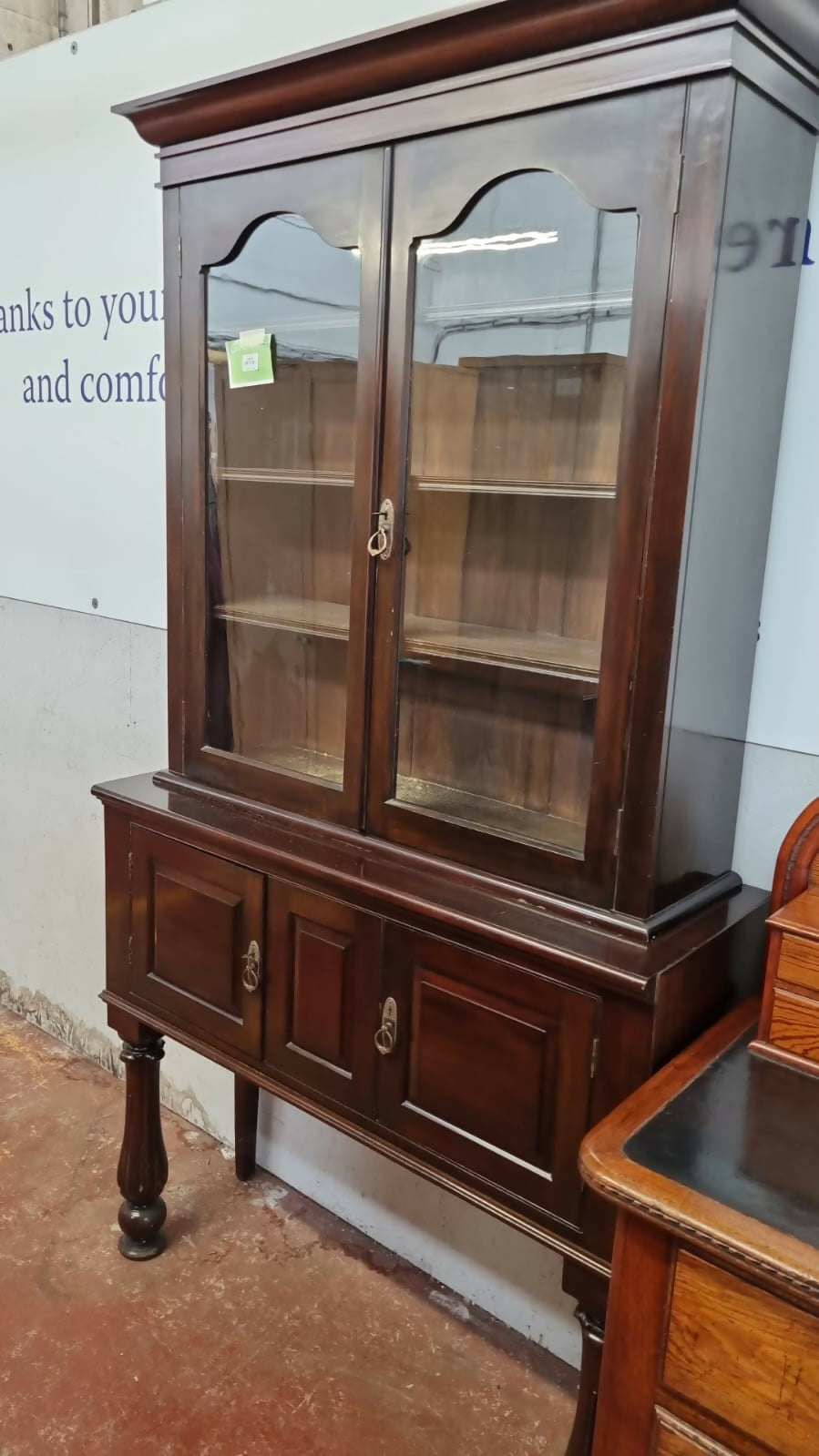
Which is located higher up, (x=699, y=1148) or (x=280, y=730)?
(x=280, y=730)

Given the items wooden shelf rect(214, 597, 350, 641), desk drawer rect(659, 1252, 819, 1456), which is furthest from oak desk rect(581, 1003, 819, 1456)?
wooden shelf rect(214, 597, 350, 641)

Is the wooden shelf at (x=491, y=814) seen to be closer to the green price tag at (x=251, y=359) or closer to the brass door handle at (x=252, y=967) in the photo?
the brass door handle at (x=252, y=967)

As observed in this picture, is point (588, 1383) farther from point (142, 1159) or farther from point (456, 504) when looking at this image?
point (456, 504)

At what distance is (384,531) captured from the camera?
4.57 ft

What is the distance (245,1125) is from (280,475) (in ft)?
4.53

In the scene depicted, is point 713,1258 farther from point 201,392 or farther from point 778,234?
point 201,392

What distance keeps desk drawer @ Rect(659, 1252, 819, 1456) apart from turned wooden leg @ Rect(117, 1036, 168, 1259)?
45.6 inches

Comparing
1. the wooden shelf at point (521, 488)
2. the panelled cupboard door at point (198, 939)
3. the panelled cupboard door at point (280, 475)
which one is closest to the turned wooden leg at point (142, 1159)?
the panelled cupboard door at point (198, 939)

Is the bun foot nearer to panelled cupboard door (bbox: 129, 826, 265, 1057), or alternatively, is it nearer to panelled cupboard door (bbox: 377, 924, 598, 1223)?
panelled cupboard door (bbox: 129, 826, 265, 1057)

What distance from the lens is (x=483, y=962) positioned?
127 cm

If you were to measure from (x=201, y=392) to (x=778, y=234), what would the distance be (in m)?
0.86

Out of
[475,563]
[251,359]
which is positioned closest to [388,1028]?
[475,563]

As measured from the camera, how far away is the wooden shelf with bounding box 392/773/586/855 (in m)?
1.31

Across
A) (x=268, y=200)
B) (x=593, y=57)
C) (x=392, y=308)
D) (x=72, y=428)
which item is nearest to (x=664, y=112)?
(x=593, y=57)
